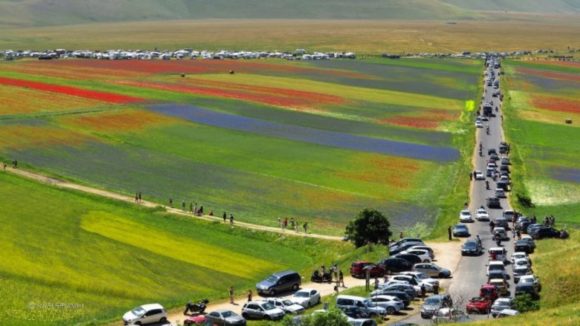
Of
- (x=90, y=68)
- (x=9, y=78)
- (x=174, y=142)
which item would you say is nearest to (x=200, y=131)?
(x=174, y=142)

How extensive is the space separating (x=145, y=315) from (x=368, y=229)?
23.6 meters

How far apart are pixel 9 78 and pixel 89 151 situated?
2403 inches

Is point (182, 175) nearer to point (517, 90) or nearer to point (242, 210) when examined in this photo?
point (242, 210)

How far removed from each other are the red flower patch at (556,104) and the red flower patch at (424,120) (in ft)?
65.5

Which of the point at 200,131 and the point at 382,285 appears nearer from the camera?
the point at 382,285

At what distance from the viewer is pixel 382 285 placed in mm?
53219

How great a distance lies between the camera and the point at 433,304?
155 feet

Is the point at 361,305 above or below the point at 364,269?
above

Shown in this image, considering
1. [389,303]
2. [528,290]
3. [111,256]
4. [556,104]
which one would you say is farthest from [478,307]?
[556,104]

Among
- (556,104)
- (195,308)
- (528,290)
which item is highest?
(556,104)

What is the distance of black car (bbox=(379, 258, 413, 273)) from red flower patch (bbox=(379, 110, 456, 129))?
69320mm

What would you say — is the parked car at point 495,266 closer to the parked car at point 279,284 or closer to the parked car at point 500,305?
the parked car at point 500,305

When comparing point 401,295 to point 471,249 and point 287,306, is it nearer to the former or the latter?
point 287,306

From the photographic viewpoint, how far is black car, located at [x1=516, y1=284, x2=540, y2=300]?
48850 mm
